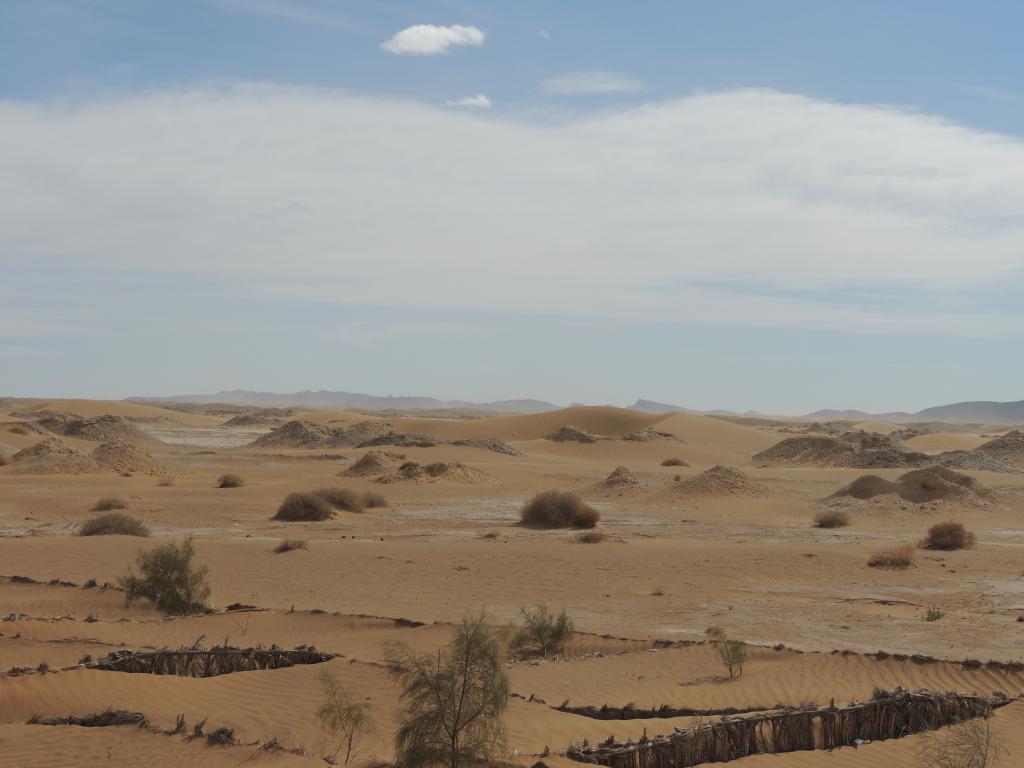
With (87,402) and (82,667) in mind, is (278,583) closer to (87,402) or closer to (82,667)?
(82,667)

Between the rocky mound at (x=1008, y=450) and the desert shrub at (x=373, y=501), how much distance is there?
31.0 m

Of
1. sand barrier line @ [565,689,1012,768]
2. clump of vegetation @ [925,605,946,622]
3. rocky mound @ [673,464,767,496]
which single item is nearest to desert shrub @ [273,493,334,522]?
rocky mound @ [673,464,767,496]

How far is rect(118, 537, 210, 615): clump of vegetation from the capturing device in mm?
15992

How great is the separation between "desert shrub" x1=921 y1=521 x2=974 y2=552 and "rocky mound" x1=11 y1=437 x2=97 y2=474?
30703 mm

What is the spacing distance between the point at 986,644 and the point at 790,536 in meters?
12.8

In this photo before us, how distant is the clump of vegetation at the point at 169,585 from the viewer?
16.0m

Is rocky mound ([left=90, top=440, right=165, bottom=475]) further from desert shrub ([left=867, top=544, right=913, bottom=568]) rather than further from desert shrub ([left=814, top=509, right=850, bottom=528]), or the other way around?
desert shrub ([left=867, top=544, right=913, bottom=568])

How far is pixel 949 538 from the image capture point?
937 inches

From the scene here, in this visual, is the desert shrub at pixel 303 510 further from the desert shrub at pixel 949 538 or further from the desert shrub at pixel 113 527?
the desert shrub at pixel 949 538

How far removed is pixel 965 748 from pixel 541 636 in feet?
20.0

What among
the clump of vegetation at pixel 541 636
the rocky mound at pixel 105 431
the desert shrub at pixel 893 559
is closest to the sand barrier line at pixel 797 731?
the clump of vegetation at pixel 541 636

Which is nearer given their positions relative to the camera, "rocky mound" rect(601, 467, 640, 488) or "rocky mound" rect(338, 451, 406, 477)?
"rocky mound" rect(601, 467, 640, 488)

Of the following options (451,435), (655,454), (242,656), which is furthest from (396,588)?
(451,435)

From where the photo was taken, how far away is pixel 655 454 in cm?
5850
